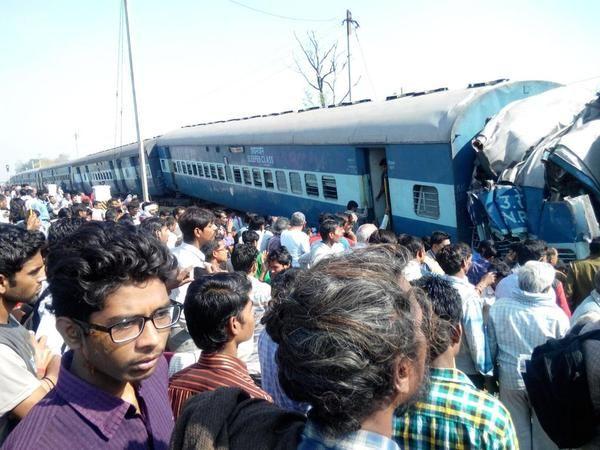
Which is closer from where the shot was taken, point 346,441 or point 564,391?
point 346,441

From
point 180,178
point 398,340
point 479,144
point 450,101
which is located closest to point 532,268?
point 398,340

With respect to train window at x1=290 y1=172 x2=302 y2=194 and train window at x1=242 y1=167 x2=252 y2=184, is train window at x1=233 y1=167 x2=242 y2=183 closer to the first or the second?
train window at x1=242 y1=167 x2=252 y2=184

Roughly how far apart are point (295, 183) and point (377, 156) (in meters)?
2.72

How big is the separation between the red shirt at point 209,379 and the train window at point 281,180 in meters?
9.84

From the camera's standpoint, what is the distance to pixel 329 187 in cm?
1027

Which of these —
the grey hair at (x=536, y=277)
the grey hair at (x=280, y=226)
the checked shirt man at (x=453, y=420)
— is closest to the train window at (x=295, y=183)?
the grey hair at (x=280, y=226)

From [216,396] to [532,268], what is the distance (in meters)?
2.58

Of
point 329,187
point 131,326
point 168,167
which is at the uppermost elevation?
point 131,326

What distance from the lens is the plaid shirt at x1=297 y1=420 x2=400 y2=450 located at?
115 centimetres

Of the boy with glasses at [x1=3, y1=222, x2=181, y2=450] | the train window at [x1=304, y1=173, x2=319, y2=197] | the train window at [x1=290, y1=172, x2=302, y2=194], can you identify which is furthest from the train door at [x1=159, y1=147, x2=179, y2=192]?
the boy with glasses at [x1=3, y1=222, x2=181, y2=450]

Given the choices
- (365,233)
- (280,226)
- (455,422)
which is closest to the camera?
(455,422)

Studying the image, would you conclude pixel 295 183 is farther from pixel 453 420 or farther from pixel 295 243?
pixel 453 420

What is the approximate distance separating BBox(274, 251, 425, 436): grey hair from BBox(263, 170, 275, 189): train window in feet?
37.4

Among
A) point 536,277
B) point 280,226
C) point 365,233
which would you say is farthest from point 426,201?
point 536,277
